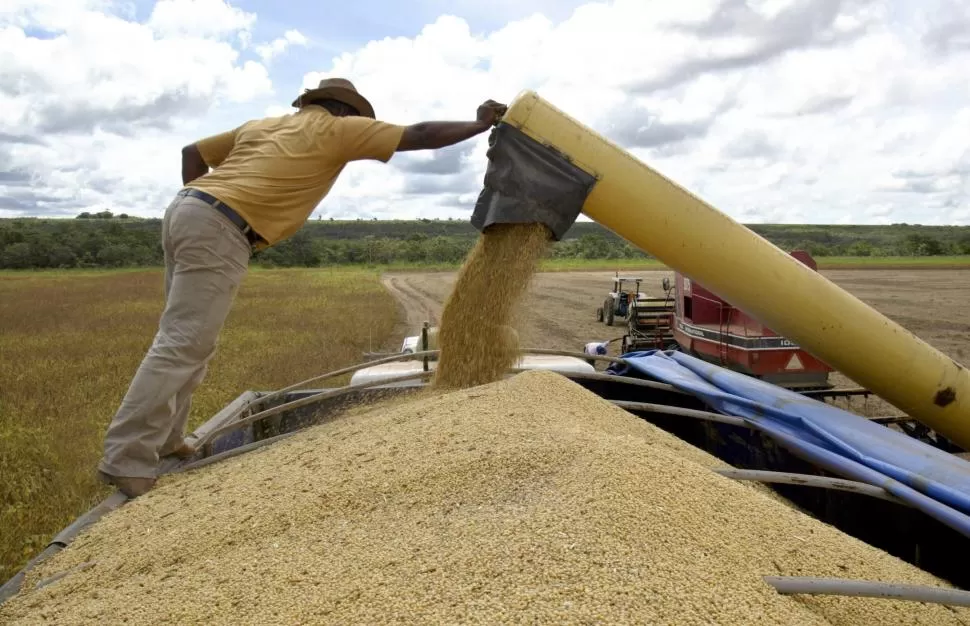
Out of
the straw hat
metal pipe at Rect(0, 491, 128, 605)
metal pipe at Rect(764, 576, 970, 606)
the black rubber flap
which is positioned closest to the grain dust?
the black rubber flap

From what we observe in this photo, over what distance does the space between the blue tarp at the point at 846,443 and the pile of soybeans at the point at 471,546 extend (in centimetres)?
25

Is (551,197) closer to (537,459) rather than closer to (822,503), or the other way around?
(537,459)

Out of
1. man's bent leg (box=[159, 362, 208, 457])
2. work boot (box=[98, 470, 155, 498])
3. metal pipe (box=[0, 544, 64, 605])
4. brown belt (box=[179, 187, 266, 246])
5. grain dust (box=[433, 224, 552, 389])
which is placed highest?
brown belt (box=[179, 187, 266, 246])

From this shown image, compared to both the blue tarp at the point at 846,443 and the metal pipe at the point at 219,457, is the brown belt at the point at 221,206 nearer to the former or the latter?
the metal pipe at the point at 219,457

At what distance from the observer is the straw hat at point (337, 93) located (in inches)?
120

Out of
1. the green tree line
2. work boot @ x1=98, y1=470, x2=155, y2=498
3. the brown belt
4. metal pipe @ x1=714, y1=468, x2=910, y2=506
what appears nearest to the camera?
metal pipe @ x1=714, y1=468, x2=910, y2=506

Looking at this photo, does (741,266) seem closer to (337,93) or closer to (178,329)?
(337,93)

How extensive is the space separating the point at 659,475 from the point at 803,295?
4.56 feet

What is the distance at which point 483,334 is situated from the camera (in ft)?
10.3

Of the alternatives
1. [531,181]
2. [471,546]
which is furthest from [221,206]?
[471,546]

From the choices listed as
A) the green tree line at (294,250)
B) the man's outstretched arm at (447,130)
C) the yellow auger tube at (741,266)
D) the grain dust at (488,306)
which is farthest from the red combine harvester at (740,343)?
the green tree line at (294,250)

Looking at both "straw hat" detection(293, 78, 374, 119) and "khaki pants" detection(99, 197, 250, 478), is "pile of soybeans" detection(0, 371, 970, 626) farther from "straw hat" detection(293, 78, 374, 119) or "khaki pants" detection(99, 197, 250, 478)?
"straw hat" detection(293, 78, 374, 119)

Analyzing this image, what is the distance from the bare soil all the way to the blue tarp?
3.21 ft

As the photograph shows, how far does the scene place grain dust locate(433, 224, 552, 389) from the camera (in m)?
2.94
